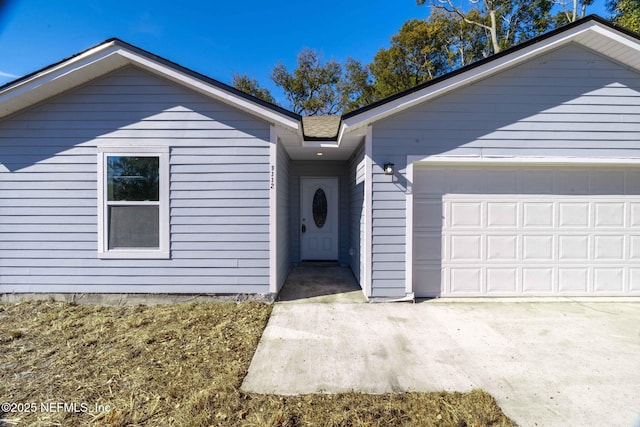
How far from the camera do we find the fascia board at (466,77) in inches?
173

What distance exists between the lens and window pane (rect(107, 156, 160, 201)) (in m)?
4.49

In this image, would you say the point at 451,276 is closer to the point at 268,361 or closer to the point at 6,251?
the point at 268,361

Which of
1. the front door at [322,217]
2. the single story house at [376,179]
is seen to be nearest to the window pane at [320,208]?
the front door at [322,217]

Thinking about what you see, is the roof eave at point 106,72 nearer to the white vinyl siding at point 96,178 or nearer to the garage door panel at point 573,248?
the white vinyl siding at point 96,178

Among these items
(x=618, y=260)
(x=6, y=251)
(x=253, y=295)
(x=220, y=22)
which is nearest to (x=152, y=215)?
(x=253, y=295)

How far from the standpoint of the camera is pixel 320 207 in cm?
756

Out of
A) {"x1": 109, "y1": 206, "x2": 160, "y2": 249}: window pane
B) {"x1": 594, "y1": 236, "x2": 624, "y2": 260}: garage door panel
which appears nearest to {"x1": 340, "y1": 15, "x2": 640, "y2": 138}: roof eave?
{"x1": 594, "y1": 236, "x2": 624, "y2": 260}: garage door panel

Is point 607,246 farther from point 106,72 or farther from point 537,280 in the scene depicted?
point 106,72

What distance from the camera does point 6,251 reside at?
177 inches

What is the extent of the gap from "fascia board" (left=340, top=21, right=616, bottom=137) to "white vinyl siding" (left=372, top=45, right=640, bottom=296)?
0.15 meters

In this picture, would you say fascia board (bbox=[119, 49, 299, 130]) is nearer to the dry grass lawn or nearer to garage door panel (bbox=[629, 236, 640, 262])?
the dry grass lawn

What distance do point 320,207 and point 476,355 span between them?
5.12 m

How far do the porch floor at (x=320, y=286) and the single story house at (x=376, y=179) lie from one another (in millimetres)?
449

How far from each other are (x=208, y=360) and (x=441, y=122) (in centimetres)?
471
